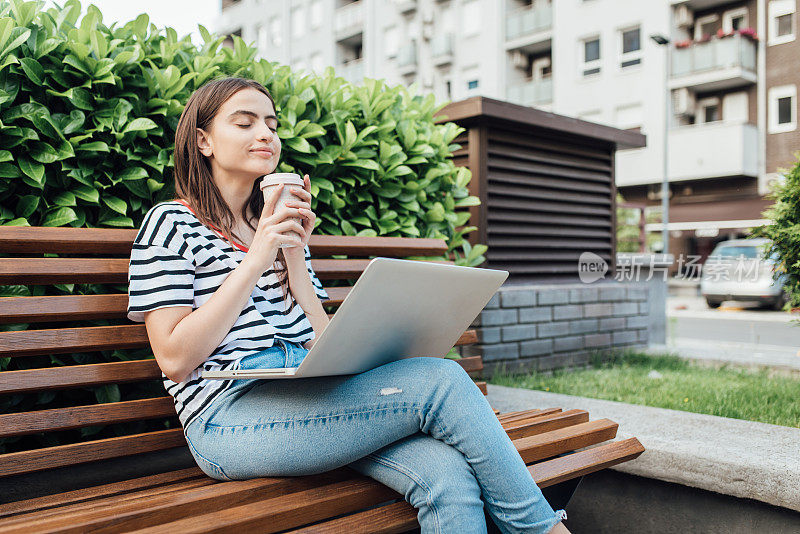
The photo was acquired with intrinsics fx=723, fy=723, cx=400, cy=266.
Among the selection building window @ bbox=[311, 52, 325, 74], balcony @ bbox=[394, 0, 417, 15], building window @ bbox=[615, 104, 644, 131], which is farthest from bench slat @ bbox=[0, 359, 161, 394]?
building window @ bbox=[311, 52, 325, 74]

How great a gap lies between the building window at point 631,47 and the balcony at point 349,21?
1281cm

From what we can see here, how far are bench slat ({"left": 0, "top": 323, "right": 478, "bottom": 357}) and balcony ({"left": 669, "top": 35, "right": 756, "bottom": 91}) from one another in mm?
23965

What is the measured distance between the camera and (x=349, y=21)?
33.8 m

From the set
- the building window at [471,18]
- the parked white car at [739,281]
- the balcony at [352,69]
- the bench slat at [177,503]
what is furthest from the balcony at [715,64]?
the bench slat at [177,503]

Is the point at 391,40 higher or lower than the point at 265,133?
higher

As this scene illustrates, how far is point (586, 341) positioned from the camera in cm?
630

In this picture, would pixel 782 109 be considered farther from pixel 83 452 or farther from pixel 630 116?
pixel 83 452

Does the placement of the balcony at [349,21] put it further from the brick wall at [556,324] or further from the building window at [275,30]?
the brick wall at [556,324]

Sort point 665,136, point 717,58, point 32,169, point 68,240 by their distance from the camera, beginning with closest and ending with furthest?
point 68,240 < point 32,169 < point 665,136 < point 717,58

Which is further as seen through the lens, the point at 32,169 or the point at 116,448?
the point at 32,169

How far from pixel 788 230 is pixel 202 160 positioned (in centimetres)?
321

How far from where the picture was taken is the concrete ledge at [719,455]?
2389mm

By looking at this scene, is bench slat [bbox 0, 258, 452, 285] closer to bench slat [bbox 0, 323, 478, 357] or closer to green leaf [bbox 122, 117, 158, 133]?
bench slat [bbox 0, 323, 478, 357]

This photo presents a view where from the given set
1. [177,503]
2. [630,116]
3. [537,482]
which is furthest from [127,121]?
[630,116]
